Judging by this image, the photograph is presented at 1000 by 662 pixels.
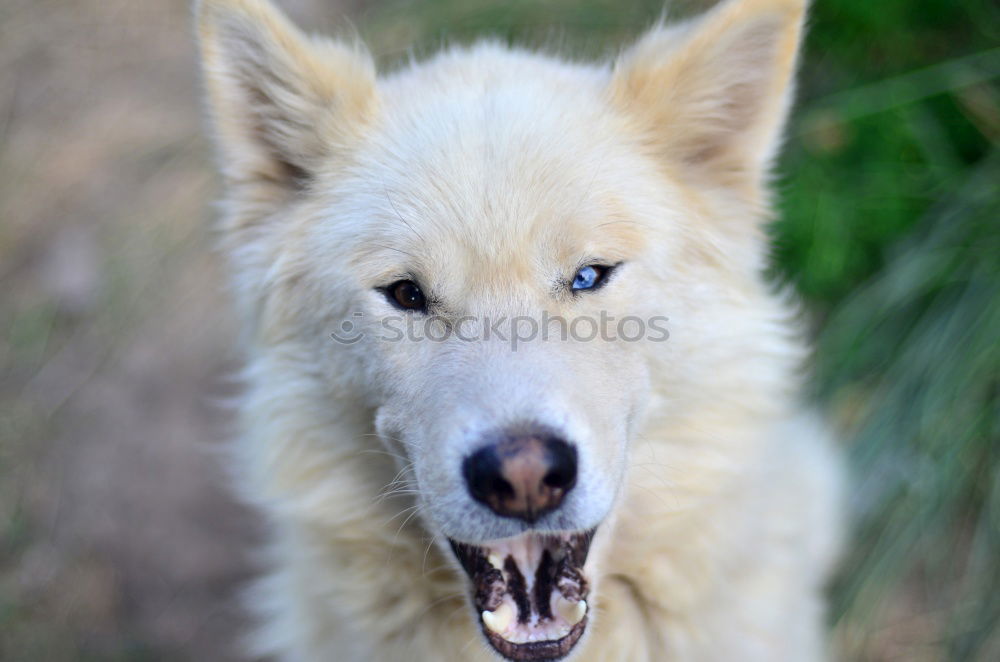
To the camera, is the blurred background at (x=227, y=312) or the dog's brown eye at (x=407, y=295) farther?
the blurred background at (x=227, y=312)

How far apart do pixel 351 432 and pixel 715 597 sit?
129cm

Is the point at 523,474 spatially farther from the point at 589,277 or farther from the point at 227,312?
the point at 227,312

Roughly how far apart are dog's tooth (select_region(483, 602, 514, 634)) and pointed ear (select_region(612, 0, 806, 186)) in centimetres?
144

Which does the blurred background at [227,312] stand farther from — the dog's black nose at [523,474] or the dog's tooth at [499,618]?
the dog's black nose at [523,474]

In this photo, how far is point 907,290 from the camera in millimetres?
3916

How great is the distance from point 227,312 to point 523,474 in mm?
3646

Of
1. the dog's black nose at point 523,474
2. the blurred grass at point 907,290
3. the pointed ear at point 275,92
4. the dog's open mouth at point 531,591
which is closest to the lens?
the dog's black nose at point 523,474

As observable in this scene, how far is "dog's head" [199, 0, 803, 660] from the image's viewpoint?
2.04m

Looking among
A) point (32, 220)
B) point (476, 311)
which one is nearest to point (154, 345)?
point (32, 220)

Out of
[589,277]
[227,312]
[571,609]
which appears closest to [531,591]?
[571,609]

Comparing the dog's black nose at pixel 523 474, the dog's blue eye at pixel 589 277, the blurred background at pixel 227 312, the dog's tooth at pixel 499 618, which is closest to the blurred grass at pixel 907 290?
the blurred background at pixel 227 312

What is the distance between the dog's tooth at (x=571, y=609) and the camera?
218 centimetres

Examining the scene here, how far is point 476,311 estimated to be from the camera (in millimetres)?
2207

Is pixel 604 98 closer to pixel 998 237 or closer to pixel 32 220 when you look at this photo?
pixel 998 237
